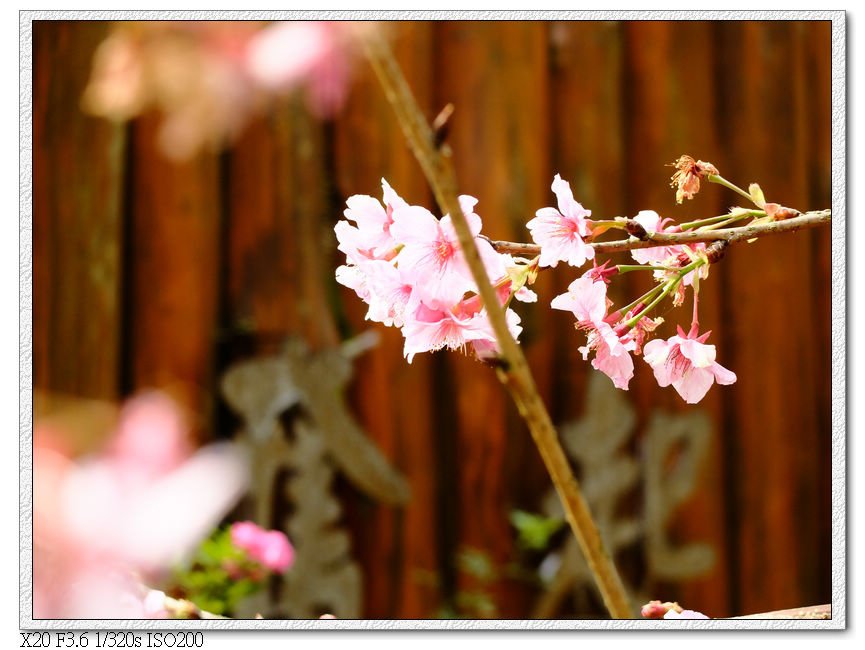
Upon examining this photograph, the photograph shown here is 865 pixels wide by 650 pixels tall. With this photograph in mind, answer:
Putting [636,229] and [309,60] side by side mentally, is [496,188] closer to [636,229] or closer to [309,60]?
[309,60]

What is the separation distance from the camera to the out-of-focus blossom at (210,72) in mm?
980

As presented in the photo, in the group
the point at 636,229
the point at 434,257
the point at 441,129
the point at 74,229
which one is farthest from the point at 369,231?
the point at 74,229

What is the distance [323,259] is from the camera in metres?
1.17

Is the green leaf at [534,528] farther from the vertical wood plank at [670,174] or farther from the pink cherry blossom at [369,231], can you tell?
the pink cherry blossom at [369,231]

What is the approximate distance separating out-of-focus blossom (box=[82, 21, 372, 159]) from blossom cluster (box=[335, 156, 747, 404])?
1.62 feet

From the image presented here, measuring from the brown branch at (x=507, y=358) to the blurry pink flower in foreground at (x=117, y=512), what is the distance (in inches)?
17.4

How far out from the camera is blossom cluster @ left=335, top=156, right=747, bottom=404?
51 cm

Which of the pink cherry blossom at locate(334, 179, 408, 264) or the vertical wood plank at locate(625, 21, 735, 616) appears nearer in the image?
the pink cherry blossom at locate(334, 179, 408, 264)

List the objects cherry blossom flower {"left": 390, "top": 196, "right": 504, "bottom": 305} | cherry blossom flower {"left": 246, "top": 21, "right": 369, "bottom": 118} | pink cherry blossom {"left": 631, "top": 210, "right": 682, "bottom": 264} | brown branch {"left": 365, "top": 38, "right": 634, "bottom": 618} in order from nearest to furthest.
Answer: brown branch {"left": 365, "top": 38, "right": 634, "bottom": 618}
cherry blossom flower {"left": 390, "top": 196, "right": 504, "bottom": 305}
pink cherry blossom {"left": 631, "top": 210, "right": 682, "bottom": 264}
cherry blossom flower {"left": 246, "top": 21, "right": 369, "bottom": 118}

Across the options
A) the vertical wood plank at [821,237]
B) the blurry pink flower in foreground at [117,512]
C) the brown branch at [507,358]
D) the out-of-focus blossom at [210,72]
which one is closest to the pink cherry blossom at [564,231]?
the brown branch at [507,358]

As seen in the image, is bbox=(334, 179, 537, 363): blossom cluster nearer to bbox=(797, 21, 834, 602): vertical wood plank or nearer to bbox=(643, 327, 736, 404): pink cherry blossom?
bbox=(643, 327, 736, 404): pink cherry blossom

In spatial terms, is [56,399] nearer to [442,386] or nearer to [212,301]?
[212,301]

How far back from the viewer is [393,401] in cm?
117

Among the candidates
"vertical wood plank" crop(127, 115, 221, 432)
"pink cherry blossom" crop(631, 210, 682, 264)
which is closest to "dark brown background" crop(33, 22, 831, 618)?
"vertical wood plank" crop(127, 115, 221, 432)
